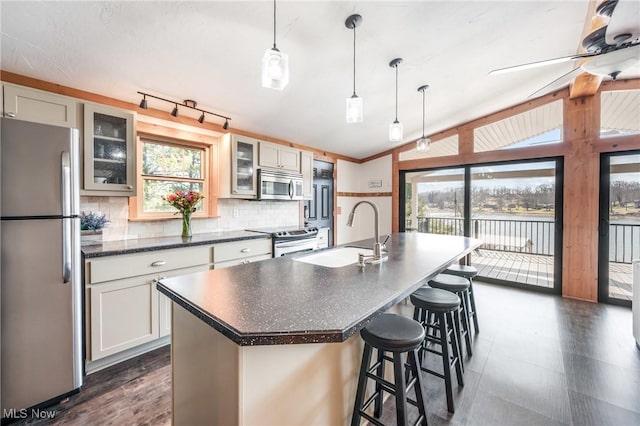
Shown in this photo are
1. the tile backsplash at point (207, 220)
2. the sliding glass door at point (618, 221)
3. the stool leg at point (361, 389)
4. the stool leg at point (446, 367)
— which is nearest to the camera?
the stool leg at point (361, 389)

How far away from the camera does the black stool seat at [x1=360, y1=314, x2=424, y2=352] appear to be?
121cm

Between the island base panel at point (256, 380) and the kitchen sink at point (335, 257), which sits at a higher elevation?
the kitchen sink at point (335, 257)

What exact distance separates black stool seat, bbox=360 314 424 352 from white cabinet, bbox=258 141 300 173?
106 inches

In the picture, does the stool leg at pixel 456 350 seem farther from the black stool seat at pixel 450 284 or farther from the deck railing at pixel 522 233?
the deck railing at pixel 522 233

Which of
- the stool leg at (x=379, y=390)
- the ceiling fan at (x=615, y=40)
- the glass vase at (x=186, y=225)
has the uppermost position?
the ceiling fan at (x=615, y=40)

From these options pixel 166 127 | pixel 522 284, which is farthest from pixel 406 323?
pixel 522 284

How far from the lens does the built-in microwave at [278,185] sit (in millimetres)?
3480

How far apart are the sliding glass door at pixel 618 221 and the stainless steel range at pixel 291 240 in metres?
3.77

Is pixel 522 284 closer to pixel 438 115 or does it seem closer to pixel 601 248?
pixel 601 248

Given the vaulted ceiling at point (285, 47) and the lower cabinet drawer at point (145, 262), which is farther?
the lower cabinet drawer at point (145, 262)

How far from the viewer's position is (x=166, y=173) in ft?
9.89

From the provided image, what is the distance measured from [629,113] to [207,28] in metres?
4.87

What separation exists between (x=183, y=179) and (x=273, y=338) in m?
2.86

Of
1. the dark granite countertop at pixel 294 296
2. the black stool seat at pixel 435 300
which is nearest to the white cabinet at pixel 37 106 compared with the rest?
the dark granite countertop at pixel 294 296
